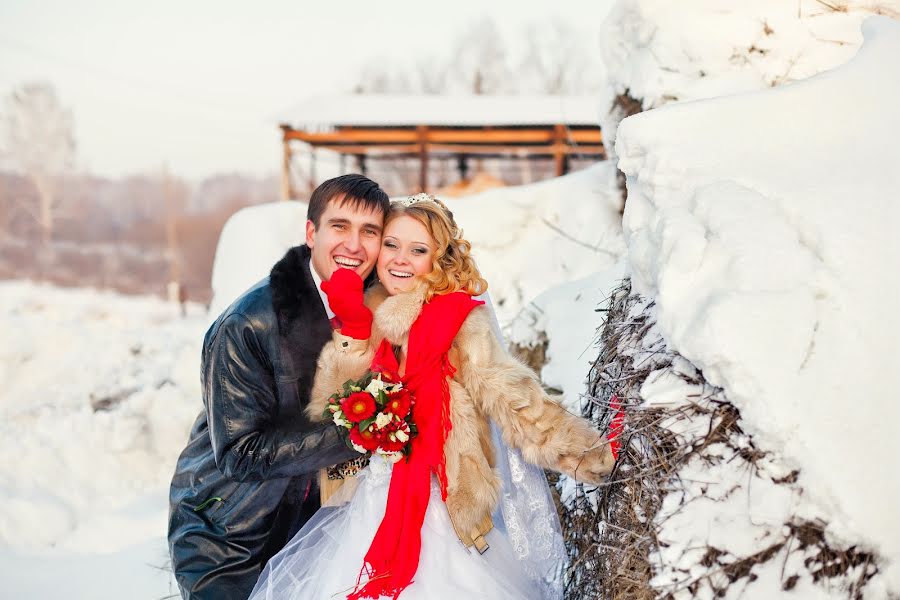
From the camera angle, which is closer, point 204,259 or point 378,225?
point 378,225

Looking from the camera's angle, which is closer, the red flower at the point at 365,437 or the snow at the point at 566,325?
the red flower at the point at 365,437

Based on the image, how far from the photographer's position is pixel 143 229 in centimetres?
5522

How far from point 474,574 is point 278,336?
1.36 m

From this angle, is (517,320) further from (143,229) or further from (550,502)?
(143,229)

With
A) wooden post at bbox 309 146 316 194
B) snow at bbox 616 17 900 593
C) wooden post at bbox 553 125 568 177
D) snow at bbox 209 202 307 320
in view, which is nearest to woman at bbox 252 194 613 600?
snow at bbox 616 17 900 593

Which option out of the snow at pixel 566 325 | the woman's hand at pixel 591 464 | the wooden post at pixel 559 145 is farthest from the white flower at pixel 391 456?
the wooden post at pixel 559 145

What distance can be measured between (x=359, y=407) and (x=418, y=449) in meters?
0.38

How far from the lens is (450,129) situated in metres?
16.4

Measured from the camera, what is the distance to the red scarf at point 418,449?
271cm

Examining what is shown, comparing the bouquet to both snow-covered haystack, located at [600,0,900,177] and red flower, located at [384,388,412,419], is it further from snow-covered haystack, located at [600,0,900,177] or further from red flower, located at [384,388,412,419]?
snow-covered haystack, located at [600,0,900,177]

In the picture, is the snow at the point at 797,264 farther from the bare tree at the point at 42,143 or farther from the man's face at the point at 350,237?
the bare tree at the point at 42,143

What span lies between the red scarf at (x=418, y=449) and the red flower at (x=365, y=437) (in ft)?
0.76

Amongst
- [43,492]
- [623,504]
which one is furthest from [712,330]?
[43,492]

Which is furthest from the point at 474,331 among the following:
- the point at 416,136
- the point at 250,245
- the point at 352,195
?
the point at 416,136
